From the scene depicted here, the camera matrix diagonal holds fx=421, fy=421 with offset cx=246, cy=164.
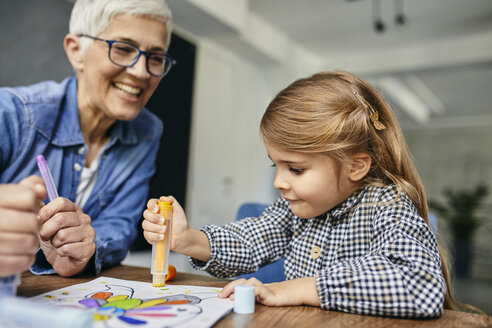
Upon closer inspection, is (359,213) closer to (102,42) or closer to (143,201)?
(143,201)

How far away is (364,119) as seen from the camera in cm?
87

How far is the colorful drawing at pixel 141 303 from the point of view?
20.7 inches

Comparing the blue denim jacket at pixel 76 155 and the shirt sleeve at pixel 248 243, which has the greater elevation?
the blue denim jacket at pixel 76 155

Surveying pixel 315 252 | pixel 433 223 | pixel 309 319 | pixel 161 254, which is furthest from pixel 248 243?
pixel 433 223

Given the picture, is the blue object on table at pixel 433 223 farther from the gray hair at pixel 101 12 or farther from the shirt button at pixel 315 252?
the gray hair at pixel 101 12

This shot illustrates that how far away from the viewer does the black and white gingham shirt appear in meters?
0.62

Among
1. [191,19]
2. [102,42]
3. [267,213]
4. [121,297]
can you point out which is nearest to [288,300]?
[121,297]

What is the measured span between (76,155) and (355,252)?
723 mm

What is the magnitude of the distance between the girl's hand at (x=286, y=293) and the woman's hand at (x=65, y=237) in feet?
1.06

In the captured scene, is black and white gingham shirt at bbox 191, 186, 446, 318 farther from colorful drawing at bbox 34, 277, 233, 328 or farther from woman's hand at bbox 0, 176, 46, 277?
woman's hand at bbox 0, 176, 46, 277

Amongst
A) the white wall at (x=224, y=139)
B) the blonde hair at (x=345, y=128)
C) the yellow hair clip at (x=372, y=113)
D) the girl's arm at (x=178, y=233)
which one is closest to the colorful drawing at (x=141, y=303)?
the girl's arm at (x=178, y=233)

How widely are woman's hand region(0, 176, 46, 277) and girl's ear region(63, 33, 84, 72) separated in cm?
72

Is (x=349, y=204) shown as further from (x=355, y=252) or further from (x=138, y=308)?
(x=138, y=308)

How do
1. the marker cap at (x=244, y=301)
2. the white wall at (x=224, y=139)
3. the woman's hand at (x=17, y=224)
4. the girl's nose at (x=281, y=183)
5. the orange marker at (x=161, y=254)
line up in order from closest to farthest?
the woman's hand at (x=17, y=224)
the marker cap at (x=244, y=301)
the orange marker at (x=161, y=254)
the girl's nose at (x=281, y=183)
the white wall at (x=224, y=139)
